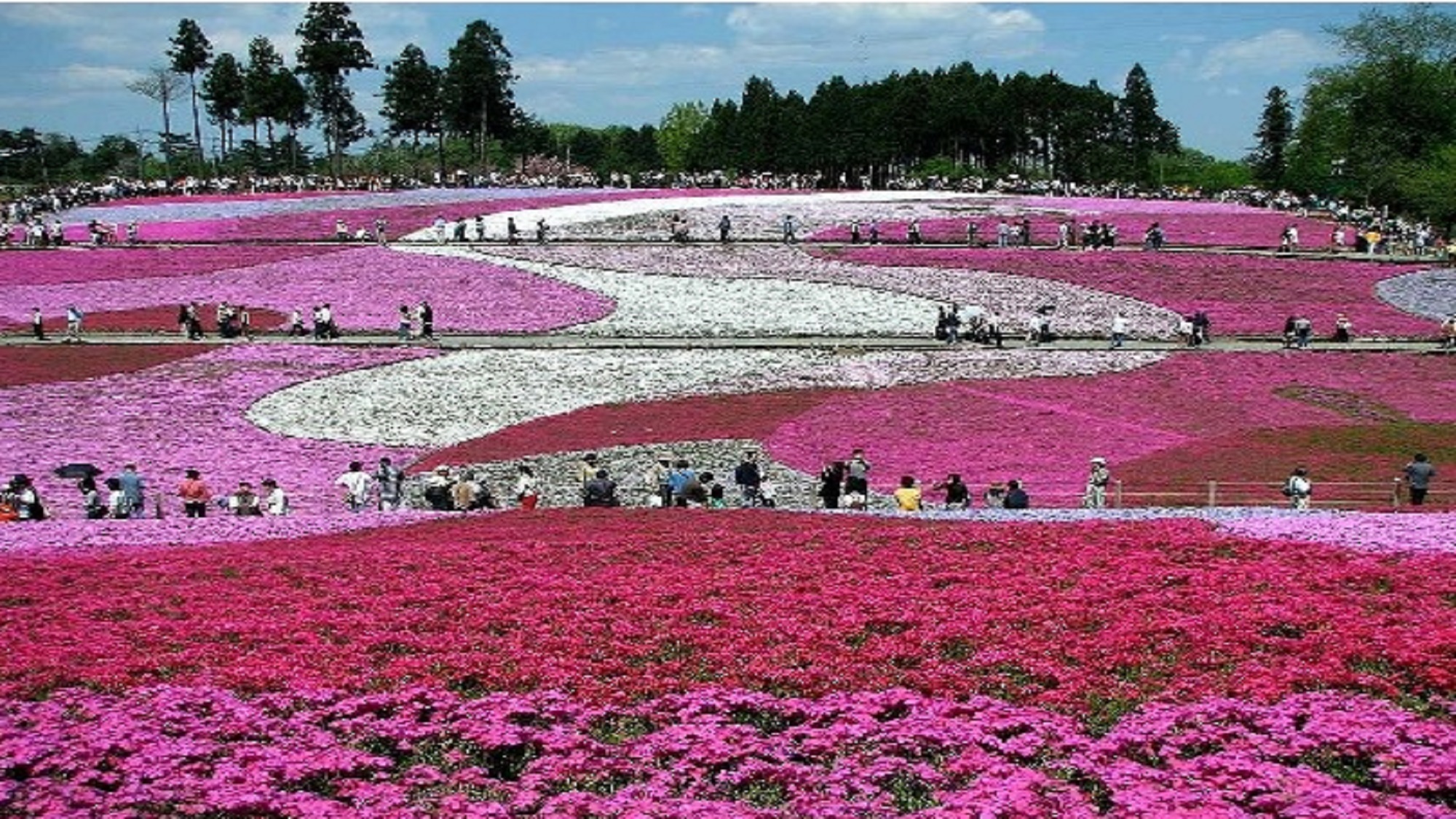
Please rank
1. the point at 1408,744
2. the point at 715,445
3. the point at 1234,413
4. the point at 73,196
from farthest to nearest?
1. the point at 73,196
2. the point at 1234,413
3. the point at 715,445
4. the point at 1408,744

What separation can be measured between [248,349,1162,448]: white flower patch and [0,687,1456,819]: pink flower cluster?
23.6m

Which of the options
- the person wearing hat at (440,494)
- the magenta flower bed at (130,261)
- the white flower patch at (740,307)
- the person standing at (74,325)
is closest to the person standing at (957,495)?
the person wearing hat at (440,494)

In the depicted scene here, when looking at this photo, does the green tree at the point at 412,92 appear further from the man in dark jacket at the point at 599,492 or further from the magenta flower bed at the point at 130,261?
the man in dark jacket at the point at 599,492

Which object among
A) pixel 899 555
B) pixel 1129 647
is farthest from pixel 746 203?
pixel 1129 647

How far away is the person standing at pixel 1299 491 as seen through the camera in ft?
93.6

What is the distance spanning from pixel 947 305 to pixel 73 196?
6408cm

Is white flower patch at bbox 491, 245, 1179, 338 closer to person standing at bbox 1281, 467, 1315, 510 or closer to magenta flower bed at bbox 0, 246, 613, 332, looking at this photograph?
magenta flower bed at bbox 0, 246, 613, 332

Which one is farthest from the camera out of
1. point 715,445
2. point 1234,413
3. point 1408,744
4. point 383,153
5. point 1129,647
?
point 383,153

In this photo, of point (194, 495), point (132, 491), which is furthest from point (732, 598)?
point (132, 491)

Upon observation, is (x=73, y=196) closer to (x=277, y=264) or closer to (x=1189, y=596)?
(x=277, y=264)

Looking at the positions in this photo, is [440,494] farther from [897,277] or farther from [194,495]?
[897,277]

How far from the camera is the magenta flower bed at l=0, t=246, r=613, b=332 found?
5512 cm

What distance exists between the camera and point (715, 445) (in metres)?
36.6

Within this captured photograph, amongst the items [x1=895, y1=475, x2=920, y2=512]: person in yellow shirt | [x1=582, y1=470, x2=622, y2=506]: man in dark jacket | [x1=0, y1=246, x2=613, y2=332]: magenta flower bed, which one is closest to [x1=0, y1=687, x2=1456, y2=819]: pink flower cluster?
[x1=895, y1=475, x2=920, y2=512]: person in yellow shirt
